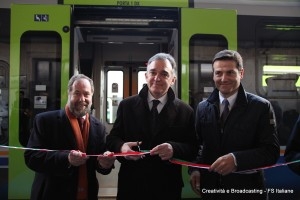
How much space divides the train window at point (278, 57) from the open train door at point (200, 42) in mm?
392

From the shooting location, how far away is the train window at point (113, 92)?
677 cm

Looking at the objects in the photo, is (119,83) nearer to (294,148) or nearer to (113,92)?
(113,92)

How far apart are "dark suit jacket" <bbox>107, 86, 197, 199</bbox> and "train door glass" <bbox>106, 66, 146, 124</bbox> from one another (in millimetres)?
4227

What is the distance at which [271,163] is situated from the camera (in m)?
2.19

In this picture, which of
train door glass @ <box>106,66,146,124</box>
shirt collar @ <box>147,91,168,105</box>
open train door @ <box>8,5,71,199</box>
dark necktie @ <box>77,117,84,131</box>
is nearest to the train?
open train door @ <box>8,5,71,199</box>

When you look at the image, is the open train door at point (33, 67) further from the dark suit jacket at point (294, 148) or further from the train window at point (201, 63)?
the dark suit jacket at point (294, 148)

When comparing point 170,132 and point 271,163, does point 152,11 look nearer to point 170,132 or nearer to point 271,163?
point 170,132

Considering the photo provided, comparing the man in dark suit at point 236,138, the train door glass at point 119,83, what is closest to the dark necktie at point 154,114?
the man in dark suit at point 236,138

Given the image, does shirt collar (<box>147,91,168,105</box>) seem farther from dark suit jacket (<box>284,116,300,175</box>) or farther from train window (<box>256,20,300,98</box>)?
train window (<box>256,20,300,98</box>)

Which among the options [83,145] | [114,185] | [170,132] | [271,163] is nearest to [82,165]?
[83,145]

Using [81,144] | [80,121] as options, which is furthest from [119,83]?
[81,144]

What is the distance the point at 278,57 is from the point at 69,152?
2761mm

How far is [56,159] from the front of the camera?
2289 mm

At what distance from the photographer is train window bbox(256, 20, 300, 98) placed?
391 centimetres
